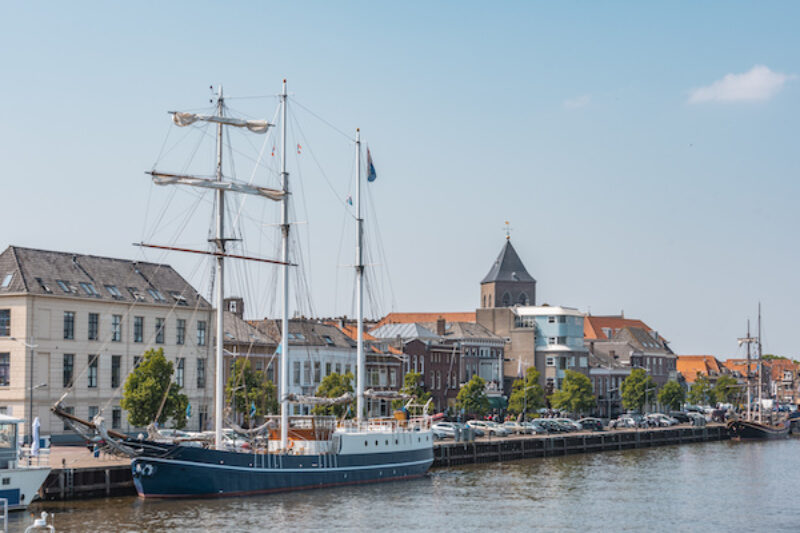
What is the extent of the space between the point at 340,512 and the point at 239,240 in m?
17.5

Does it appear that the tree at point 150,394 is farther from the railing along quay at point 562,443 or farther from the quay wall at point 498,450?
the railing along quay at point 562,443

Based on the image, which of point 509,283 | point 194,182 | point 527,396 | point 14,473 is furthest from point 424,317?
point 14,473

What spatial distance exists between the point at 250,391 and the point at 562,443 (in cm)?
3061

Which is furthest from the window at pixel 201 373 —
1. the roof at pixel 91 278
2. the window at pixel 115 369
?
the window at pixel 115 369

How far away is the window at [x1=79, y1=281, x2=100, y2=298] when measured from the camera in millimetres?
79812

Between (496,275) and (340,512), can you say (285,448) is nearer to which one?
(340,512)

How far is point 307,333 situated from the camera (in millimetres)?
104250

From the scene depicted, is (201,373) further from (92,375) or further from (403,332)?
(403,332)

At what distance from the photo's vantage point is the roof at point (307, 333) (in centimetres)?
10081

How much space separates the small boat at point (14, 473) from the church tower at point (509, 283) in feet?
437

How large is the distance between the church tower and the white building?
310 ft

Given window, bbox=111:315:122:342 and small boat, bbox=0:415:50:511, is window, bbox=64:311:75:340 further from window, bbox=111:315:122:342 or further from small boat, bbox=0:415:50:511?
small boat, bbox=0:415:50:511

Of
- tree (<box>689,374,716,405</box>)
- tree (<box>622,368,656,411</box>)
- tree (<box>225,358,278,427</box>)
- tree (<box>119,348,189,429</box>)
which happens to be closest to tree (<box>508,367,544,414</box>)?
tree (<box>622,368,656,411</box>)

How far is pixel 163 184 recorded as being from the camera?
62625 millimetres
